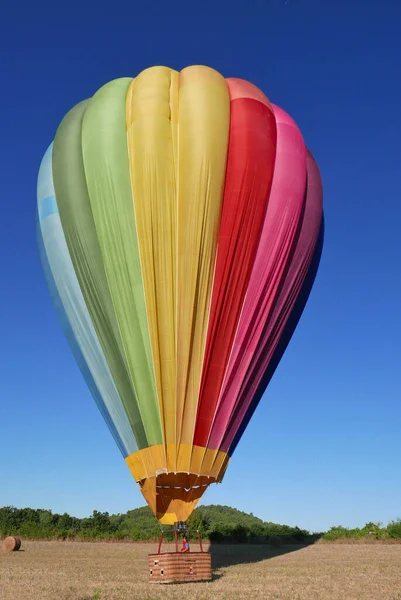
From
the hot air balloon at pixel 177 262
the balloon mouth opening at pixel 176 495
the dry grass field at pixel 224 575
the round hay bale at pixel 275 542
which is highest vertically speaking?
the hot air balloon at pixel 177 262

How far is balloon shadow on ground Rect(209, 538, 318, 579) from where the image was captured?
19719 mm

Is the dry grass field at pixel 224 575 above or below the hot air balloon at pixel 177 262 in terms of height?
below

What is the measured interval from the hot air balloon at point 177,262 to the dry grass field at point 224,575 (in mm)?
2302

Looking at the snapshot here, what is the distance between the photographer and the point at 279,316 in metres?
17.3

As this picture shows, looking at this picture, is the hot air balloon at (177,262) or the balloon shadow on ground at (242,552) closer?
the hot air balloon at (177,262)

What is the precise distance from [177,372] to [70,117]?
7974 millimetres

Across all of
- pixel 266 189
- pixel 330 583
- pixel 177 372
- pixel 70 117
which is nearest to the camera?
pixel 330 583

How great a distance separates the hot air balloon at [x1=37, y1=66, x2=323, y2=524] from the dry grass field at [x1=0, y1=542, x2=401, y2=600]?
2302 mm

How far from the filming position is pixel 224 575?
1625cm

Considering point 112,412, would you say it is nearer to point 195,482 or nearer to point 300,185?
point 195,482

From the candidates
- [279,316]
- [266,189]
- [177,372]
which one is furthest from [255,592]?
[266,189]

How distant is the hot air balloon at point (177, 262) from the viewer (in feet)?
51.8

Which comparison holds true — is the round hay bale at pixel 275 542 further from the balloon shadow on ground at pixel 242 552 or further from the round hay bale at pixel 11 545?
the round hay bale at pixel 11 545

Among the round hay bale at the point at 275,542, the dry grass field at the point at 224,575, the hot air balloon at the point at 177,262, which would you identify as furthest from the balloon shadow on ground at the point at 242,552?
the hot air balloon at the point at 177,262
